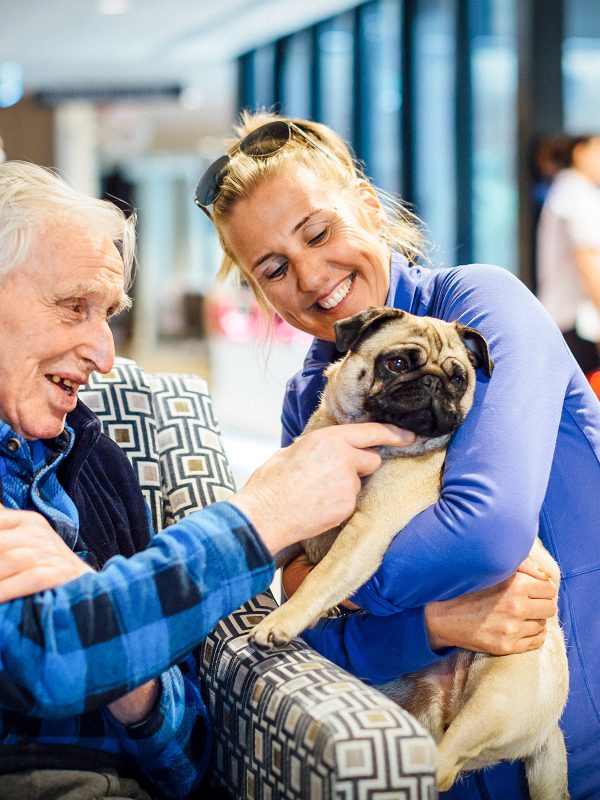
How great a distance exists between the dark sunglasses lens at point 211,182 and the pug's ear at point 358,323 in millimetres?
471

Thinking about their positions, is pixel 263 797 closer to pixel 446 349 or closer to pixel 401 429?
pixel 401 429

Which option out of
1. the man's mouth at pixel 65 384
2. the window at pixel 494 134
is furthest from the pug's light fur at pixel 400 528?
the window at pixel 494 134

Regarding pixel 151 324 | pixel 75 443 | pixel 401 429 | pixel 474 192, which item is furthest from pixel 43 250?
pixel 151 324

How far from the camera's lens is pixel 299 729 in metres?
1.16

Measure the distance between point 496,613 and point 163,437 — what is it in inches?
33.1

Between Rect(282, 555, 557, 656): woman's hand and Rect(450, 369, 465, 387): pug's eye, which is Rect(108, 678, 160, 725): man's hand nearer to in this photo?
Rect(282, 555, 557, 656): woman's hand

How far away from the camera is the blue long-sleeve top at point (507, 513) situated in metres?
1.26

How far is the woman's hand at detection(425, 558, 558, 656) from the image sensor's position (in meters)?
1.40

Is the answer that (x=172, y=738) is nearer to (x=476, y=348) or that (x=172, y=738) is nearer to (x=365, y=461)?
(x=365, y=461)

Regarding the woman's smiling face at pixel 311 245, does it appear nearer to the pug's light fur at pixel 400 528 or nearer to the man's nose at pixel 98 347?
the pug's light fur at pixel 400 528

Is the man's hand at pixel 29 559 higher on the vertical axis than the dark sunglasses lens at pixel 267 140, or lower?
lower

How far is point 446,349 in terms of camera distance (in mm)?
1538

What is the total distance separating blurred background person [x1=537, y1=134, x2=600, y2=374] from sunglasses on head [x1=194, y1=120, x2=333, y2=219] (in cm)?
328

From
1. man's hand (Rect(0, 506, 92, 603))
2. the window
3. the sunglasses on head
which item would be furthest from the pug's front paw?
the window
